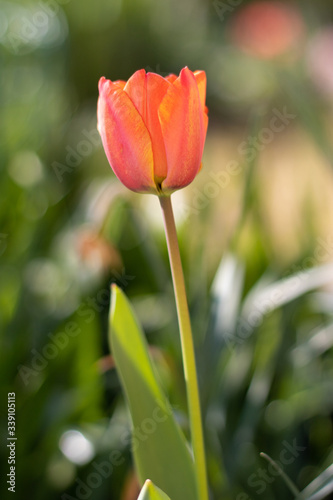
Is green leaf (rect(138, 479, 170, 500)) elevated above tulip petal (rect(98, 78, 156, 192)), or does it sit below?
below

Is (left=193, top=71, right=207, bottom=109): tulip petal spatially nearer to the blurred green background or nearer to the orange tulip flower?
the orange tulip flower

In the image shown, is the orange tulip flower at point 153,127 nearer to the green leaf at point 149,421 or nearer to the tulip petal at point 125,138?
the tulip petal at point 125,138

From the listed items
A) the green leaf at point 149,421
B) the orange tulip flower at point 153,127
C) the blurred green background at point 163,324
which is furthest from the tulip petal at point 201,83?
the blurred green background at point 163,324

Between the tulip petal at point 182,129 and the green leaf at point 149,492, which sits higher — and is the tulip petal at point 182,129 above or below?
above

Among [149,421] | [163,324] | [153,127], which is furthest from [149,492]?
[163,324]

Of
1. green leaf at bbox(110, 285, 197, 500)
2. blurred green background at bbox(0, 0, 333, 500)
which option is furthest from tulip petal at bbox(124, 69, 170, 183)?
blurred green background at bbox(0, 0, 333, 500)

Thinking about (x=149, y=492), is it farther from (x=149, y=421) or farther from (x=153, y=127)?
(x=153, y=127)

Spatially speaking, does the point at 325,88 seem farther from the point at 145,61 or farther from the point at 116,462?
the point at 116,462
